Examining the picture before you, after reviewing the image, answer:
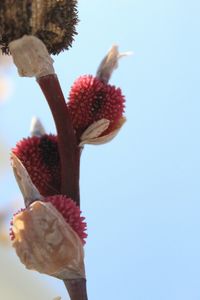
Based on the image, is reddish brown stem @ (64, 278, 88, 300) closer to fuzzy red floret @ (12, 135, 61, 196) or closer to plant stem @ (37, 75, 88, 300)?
plant stem @ (37, 75, 88, 300)

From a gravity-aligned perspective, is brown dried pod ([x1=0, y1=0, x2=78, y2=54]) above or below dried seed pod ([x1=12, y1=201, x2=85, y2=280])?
above

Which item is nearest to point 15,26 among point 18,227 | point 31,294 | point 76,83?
point 76,83

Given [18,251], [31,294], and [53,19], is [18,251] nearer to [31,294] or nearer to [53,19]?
[53,19]

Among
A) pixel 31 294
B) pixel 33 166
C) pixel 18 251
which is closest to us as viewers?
pixel 18 251

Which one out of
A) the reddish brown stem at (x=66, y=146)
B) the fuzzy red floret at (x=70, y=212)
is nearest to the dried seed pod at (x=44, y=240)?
the fuzzy red floret at (x=70, y=212)

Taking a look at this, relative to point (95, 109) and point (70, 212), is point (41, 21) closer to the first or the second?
point (95, 109)

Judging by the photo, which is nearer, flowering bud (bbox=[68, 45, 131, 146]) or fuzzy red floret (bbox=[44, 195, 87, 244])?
fuzzy red floret (bbox=[44, 195, 87, 244])

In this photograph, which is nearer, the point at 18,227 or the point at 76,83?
the point at 18,227

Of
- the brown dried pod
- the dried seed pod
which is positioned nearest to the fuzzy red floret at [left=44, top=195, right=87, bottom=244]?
the dried seed pod
